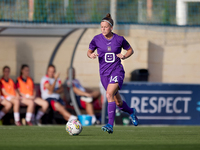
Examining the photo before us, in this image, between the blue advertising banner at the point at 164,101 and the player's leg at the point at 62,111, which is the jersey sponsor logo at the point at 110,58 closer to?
the player's leg at the point at 62,111

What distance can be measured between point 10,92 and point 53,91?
1.07 meters

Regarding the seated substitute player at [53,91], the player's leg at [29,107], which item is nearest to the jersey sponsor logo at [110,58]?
the seated substitute player at [53,91]

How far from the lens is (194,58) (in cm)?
1417

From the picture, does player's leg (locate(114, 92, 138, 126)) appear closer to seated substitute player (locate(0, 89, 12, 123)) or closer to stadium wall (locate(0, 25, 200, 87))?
seated substitute player (locate(0, 89, 12, 123))

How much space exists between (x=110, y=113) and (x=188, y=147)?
6.00ft

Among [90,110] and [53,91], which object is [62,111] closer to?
[53,91]

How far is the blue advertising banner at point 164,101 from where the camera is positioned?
35.7 ft

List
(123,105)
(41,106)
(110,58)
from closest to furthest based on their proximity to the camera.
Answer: (110,58), (123,105), (41,106)

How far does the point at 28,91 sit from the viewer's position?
421 inches

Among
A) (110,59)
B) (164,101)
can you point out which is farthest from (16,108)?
(110,59)

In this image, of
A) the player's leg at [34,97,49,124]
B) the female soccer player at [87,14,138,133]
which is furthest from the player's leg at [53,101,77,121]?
the female soccer player at [87,14,138,133]

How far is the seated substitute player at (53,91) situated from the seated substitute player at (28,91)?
21 cm

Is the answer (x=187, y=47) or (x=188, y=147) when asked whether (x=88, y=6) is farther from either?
(x=188, y=147)

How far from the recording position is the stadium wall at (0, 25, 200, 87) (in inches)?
443
